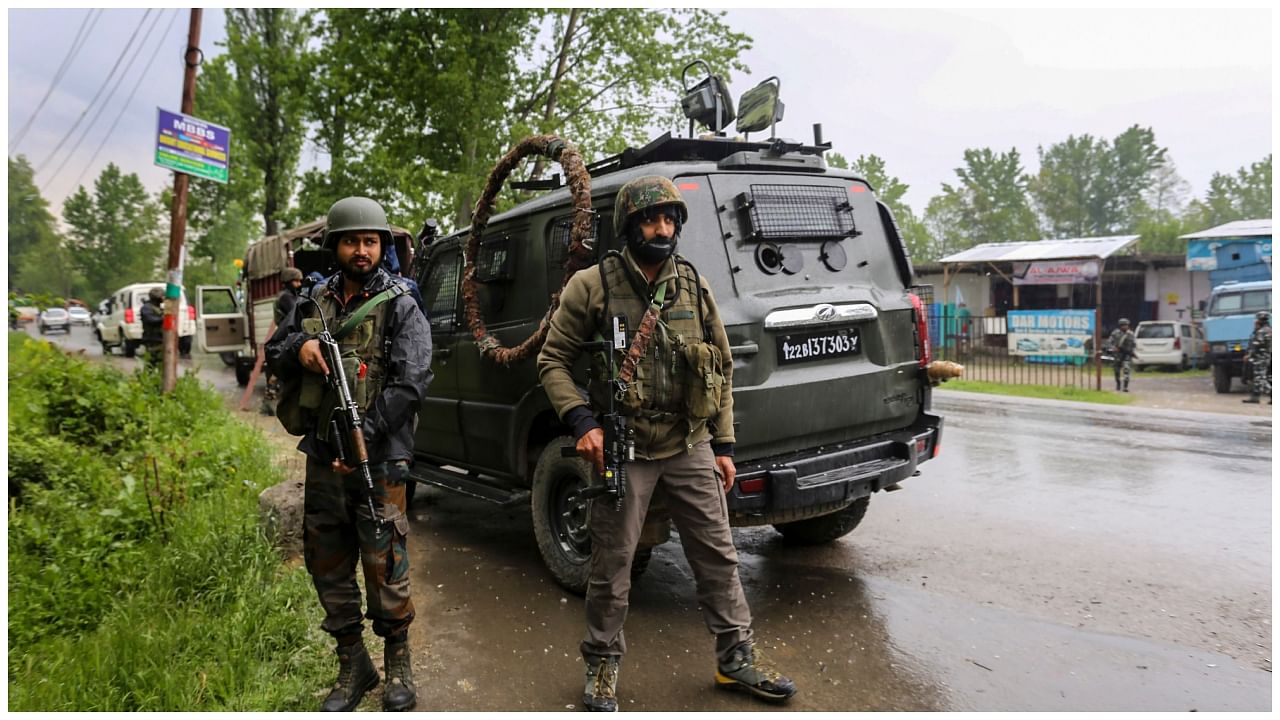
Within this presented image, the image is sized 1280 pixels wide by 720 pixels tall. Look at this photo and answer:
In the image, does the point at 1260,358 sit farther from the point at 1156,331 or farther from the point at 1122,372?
the point at 1156,331

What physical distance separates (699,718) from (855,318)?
2089 mm

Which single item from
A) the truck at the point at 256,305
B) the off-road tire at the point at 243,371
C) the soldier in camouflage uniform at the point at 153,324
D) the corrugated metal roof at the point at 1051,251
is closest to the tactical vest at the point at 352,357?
the truck at the point at 256,305

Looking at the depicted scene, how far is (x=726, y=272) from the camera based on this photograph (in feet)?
12.4

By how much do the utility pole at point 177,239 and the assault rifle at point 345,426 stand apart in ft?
24.4

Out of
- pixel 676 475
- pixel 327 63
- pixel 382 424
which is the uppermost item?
pixel 327 63

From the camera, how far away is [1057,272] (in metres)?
23.2

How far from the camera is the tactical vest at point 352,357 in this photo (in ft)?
9.92

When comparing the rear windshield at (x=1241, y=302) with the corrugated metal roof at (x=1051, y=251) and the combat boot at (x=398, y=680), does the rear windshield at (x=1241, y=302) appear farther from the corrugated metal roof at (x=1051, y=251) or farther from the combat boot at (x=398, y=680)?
the combat boot at (x=398, y=680)

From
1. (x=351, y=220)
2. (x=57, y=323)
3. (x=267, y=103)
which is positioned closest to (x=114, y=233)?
(x=57, y=323)

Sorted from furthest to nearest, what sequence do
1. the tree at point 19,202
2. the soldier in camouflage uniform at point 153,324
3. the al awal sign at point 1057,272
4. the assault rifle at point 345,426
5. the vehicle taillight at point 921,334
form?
1. the al awal sign at point 1057,272
2. the soldier in camouflage uniform at point 153,324
3. the tree at point 19,202
4. the vehicle taillight at point 921,334
5. the assault rifle at point 345,426

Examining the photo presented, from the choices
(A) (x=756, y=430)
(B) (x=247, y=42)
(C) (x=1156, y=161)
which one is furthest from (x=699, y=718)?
(C) (x=1156, y=161)

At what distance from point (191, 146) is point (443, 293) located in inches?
199

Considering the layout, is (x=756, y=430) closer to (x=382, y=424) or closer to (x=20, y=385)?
(x=382, y=424)

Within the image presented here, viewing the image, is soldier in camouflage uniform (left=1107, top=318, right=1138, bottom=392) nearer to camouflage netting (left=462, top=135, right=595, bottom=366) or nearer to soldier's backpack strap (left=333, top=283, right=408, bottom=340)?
camouflage netting (left=462, top=135, right=595, bottom=366)
